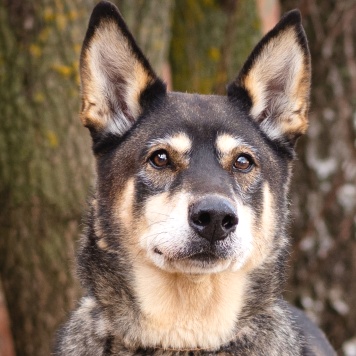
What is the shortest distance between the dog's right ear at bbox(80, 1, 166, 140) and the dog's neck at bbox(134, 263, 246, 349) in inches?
34.5

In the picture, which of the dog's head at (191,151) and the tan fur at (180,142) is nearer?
the dog's head at (191,151)

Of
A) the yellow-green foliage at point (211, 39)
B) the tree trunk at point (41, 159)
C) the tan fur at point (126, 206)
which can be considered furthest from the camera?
the yellow-green foliage at point (211, 39)

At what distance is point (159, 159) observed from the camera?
4.26 meters

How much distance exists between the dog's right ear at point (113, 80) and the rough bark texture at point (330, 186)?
9.57ft

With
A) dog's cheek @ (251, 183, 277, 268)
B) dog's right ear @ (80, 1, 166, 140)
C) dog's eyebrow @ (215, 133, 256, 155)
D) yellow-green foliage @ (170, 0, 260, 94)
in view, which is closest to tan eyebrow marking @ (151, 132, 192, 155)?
dog's eyebrow @ (215, 133, 256, 155)

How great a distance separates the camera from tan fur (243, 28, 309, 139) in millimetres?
4512

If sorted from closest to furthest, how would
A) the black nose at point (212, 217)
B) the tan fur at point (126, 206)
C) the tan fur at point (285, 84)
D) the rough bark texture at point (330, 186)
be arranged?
the black nose at point (212, 217) < the tan fur at point (126, 206) < the tan fur at point (285, 84) < the rough bark texture at point (330, 186)

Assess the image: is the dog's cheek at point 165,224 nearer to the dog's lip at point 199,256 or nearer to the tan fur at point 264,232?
the dog's lip at point 199,256

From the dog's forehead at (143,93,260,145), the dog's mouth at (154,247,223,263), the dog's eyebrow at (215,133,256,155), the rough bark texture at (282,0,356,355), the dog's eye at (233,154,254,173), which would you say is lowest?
the rough bark texture at (282,0,356,355)

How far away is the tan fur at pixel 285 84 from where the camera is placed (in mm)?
4512

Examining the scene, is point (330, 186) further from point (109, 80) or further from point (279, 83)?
point (109, 80)

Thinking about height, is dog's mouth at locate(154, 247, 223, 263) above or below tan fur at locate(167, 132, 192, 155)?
below

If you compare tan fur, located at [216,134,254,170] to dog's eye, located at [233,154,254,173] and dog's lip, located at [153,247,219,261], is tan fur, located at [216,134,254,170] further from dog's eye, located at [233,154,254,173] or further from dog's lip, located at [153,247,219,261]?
dog's lip, located at [153,247,219,261]

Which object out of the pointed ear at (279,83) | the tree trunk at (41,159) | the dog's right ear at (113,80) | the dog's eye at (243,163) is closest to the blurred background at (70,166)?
the tree trunk at (41,159)
